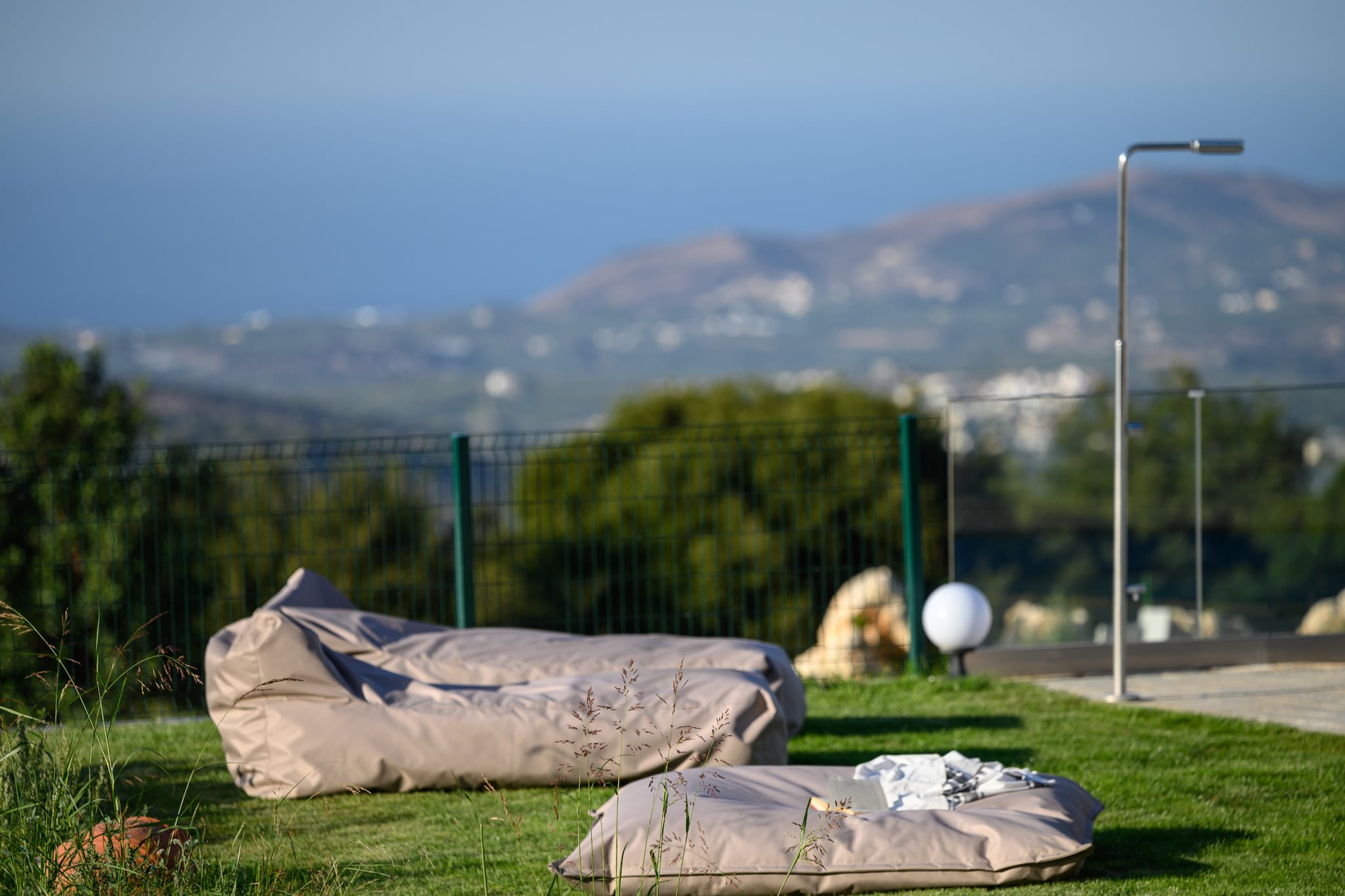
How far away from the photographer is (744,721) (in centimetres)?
541

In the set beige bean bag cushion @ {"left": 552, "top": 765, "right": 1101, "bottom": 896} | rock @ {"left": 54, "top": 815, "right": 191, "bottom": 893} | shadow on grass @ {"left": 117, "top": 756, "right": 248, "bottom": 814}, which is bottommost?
shadow on grass @ {"left": 117, "top": 756, "right": 248, "bottom": 814}

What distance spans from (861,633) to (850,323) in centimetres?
12631

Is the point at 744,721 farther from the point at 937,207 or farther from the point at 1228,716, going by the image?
the point at 937,207

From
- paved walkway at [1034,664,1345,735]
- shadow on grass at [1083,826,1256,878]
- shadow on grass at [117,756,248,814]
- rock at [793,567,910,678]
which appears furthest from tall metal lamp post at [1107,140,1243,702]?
shadow on grass at [117,756,248,814]

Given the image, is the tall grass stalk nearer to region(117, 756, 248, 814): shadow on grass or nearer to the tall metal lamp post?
region(117, 756, 248, 814): shadow on grass

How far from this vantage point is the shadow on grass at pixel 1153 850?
14.3 ft

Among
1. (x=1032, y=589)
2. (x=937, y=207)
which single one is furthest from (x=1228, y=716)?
(x=937, y=207)

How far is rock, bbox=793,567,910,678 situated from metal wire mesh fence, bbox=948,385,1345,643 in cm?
85

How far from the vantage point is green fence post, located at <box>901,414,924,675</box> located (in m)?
8.22

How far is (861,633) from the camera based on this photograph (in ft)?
33.6

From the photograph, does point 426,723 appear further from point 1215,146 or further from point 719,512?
point 719,512

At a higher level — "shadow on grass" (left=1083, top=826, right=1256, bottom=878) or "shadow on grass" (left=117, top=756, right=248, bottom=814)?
"shadow on grass" (left=117, top=756, right=248, bottom=814)

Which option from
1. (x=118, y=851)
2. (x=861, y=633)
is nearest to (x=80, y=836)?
(x=118, y=851)

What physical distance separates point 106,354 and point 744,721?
68.9 feet
